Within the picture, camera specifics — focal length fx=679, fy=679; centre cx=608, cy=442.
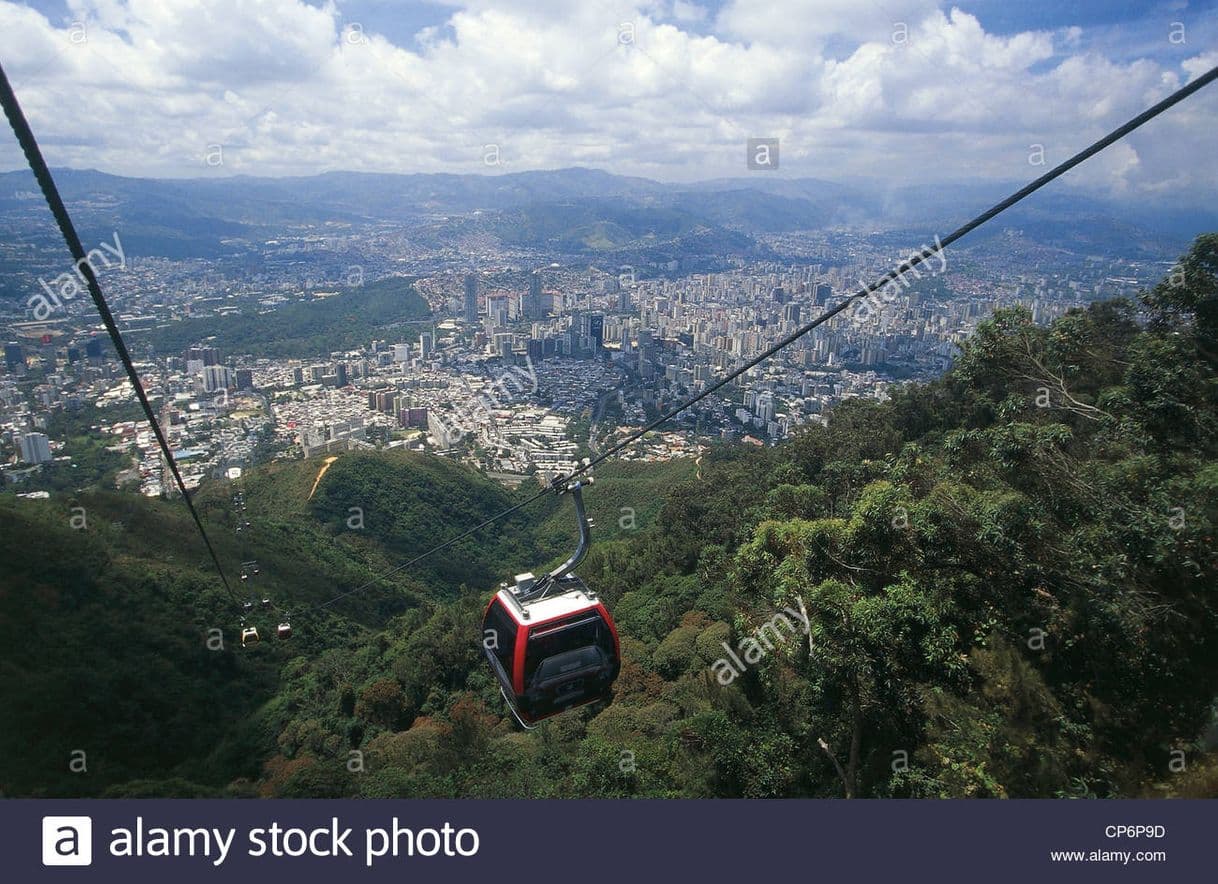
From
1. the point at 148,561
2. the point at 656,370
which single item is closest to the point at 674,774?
the point at 148,561

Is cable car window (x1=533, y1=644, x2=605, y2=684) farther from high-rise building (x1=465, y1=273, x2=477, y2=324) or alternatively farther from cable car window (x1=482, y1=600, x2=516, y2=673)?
high-rise building (x1=465, y1=273, x2=477, y2=324)

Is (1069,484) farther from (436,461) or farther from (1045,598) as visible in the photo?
(436,461)

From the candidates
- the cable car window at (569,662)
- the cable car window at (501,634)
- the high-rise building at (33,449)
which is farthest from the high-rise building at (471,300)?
the cable car window at (569,662)

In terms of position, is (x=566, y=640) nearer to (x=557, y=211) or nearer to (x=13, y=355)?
(x=13, y=355)

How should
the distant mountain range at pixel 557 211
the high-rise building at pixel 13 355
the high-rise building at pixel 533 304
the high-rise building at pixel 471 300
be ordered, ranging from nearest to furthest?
the high-rise building at pixel 13 355, the distant mountain range at pixel 557 211, the high-rise building at pixel 533 304, the high-rise building at pixel 471 300

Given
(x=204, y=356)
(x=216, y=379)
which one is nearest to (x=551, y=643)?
(x=216, y=379)

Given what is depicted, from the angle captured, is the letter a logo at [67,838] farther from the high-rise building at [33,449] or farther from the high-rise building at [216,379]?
the high-rise building at [216,379]
